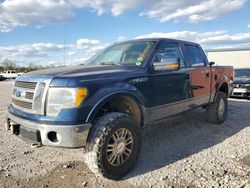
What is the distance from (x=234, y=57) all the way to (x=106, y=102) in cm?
2243

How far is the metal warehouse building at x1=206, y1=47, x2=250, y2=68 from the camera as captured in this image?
2262 centimetres

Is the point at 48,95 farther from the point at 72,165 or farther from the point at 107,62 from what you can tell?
the point at 107,62

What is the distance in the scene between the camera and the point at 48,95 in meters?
3.23

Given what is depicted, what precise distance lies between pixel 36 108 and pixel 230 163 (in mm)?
2950

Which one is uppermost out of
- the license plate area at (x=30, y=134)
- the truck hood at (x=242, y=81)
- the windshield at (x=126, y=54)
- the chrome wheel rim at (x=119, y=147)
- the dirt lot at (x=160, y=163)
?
the windshield at (x=126, y=54)

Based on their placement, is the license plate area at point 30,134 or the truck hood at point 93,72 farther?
the truck hood at point 93,72

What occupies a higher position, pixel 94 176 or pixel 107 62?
pixel 107 62

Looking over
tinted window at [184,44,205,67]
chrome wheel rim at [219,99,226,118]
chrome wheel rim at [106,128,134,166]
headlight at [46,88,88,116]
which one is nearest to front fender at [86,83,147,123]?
headlight at [46,88,88,116]

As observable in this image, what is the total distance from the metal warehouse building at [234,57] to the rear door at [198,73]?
17.5 metres

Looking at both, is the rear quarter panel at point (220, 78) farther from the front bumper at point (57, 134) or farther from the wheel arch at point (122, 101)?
the front bumper at point (57, 134)

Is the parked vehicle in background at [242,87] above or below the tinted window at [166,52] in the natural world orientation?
below

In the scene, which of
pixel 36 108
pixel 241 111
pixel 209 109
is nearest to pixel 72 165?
pixel 36 108

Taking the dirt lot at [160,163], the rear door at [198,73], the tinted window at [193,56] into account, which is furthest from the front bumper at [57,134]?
the tinted window at [193,56]

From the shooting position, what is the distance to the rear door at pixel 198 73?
5332 millimetres
